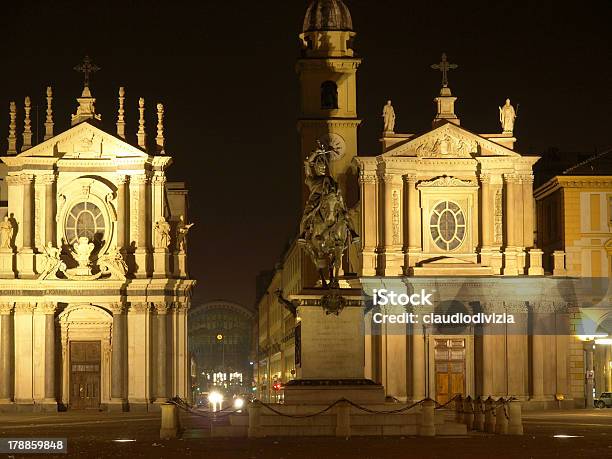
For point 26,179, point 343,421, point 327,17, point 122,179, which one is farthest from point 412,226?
point 343,421

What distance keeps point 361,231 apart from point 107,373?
46.5ft

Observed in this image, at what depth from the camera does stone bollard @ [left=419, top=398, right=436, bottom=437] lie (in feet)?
135

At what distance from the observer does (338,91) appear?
278 feet

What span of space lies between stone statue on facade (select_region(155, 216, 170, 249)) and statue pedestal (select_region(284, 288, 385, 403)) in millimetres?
33803

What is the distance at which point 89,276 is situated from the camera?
75812mm

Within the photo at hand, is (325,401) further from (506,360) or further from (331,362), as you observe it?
(506,360)

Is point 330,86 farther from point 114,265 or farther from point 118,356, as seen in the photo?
point 118,356

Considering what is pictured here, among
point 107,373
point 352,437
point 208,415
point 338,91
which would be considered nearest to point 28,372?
point 107,373

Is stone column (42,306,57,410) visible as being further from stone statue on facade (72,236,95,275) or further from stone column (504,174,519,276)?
stone column (504,174,519,276)

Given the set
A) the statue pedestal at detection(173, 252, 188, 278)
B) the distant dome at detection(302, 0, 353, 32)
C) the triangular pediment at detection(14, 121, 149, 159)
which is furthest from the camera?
the distant dome at detection(302, 0, 353, 32)

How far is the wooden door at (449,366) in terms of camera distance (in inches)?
3056

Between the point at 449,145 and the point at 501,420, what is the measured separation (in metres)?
36.5

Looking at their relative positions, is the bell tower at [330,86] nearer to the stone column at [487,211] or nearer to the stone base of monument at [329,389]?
the stone column at [487,211]

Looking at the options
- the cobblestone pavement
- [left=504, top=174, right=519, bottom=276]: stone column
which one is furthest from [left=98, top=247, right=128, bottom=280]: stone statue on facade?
the cobblestone pavement
